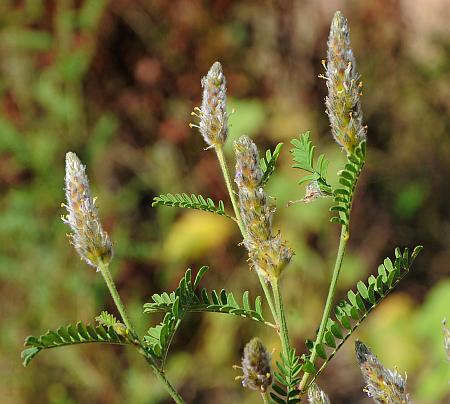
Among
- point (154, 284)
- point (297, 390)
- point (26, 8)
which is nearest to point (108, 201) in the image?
point (154, 284)

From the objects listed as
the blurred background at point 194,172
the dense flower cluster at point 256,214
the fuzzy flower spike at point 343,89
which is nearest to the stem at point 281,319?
the dense flower cluster at point 256,214

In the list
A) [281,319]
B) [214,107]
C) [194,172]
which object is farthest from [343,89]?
[194,172]

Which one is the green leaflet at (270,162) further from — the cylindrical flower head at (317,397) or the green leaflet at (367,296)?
the cylindrical flower head at (317,397)

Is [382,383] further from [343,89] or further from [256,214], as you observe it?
[343,89]

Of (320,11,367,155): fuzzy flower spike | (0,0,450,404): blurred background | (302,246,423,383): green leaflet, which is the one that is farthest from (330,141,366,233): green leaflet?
(0,0,450,404): blurred background

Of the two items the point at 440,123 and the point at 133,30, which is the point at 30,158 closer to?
the point at 133,30

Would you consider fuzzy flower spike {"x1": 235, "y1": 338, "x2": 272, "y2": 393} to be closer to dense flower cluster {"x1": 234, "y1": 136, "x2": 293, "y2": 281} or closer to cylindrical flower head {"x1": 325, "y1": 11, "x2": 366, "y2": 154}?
dense flower cluster {"x1": 234, "y1": 136, "x2": 293, "y2": 281}
